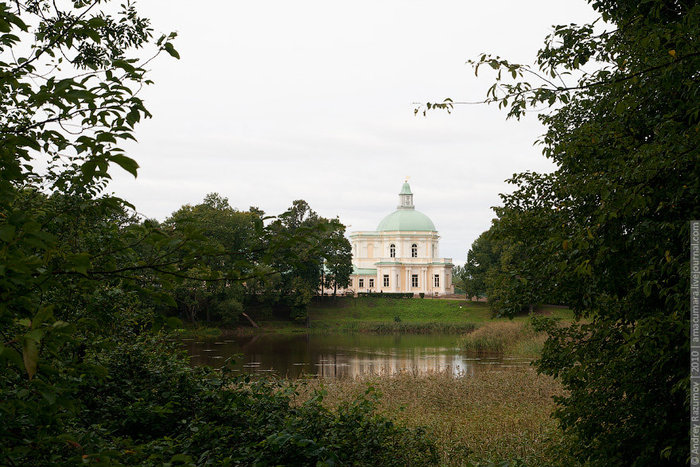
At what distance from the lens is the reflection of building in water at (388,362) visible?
60.8ft

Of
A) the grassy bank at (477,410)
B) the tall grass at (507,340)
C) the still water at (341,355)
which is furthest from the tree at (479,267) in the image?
the grassy bank at (477,410)

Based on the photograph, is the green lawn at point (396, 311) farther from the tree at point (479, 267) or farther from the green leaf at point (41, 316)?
the green leaf at point (41, 316)

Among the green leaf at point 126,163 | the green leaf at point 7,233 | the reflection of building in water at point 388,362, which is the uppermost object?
the green leaf at point 126,163

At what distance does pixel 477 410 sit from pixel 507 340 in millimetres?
13992

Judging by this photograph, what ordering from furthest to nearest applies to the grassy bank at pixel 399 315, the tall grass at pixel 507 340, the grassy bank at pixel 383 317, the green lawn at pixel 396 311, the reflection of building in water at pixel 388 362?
the green lawn at pixel 396 311 < the grassy bank at pixel 399 315 < the grassy bank at pixel 383 317 < the tall grass at pixel 507 340 < the reflection of building in water at pixel 388 362

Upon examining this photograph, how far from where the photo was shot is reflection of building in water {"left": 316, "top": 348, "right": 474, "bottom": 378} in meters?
18.5

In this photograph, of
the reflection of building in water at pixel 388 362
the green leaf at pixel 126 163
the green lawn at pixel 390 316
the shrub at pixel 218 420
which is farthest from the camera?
the green lawn at pixel 390 316

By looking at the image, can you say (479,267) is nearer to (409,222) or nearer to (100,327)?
Answer: (409,222)

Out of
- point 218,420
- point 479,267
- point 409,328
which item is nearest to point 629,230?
point 218,420

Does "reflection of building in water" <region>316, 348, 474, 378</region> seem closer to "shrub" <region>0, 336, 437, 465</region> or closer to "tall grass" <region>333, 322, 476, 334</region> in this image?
"shrub" <region>0, 336, 437, 465</region>

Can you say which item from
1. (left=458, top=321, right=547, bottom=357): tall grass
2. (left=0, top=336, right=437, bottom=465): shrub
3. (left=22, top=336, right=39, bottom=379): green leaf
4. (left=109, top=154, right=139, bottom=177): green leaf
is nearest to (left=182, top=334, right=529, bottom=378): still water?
(left=458, top=321, right=547, bottom=357): tall grass

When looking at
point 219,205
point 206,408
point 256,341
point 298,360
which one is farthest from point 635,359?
point 219,205

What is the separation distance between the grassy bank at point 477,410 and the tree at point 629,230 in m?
1.14

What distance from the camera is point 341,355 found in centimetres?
2425
